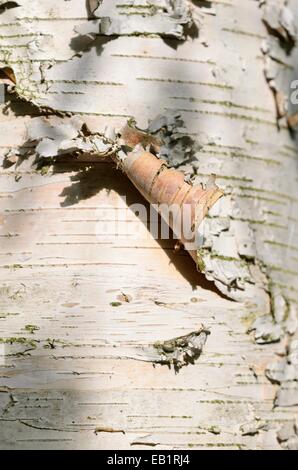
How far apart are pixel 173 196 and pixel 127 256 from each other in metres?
0.15

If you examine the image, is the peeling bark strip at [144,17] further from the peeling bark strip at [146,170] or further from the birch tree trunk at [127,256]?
the peeling bark strip at [146,170]

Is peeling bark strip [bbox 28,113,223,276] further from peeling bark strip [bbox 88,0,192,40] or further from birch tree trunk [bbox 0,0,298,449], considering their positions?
peeling bark strip [bbox 88,0,192,40]

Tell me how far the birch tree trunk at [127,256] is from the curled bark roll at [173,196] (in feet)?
0.10

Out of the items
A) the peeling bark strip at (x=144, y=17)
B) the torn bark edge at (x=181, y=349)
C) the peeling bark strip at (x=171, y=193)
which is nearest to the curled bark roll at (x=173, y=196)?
the peeling bark strip at (x=171, y=193)

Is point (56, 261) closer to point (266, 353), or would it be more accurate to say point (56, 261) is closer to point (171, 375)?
point (171, 375)

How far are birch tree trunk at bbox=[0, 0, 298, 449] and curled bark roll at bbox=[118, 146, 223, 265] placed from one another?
31mm

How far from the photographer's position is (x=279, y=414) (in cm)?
143

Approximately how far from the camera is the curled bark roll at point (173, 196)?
1370 mm

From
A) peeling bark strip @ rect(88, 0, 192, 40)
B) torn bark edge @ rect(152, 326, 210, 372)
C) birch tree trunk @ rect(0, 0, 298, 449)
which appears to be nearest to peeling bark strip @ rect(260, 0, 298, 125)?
birch tree trunk @ rect(0, 0, 298, 449)

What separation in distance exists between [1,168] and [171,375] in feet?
1.73

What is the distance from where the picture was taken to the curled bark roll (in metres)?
1.37

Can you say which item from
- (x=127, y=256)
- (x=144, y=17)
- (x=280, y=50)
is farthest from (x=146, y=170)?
(x=280, y=50)

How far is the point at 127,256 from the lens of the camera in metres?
1.37

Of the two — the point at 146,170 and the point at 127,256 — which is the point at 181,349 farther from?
the point at 146,170
